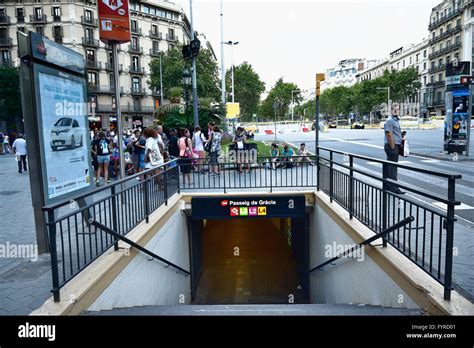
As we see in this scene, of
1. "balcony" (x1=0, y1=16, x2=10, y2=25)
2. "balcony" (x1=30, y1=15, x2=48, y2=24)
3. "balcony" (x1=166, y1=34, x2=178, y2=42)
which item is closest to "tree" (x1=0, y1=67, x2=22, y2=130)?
"balcony" (x1=30, y1=15, x2=48, y2=24)

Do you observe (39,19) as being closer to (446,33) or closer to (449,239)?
(449,239)

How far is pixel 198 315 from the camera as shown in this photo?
3.33 metres

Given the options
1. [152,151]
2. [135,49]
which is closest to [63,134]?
[152,151]

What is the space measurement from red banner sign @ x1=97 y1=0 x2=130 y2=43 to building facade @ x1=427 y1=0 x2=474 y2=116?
207ft

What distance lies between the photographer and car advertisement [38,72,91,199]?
5.00m

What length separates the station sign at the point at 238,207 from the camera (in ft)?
30.0

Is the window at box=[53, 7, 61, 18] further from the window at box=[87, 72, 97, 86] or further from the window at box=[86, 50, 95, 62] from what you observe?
the window at box=[87, 72, 97, 86]

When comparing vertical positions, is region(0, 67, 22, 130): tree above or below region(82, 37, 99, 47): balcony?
below

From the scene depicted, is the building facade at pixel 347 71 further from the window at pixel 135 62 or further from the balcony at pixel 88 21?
the balcony at pixel 88 21

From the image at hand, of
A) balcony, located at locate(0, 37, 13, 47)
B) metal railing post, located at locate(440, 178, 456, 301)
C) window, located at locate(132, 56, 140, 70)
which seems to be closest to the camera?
metal railing post, located at locate(440, 178, 456, 301)

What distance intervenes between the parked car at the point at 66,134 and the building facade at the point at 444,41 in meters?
65.6

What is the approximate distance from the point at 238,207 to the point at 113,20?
528cm

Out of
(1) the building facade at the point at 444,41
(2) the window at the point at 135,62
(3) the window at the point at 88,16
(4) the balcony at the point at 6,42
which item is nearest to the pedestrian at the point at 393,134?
(3) the window at the point at 88,16

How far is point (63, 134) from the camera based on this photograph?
543 cm
